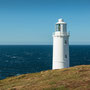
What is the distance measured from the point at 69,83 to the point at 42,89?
289 cm

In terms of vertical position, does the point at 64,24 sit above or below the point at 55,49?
above

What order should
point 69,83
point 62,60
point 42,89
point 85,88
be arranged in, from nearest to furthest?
point 85,88, point 42,89, point 69,83, point 62,60

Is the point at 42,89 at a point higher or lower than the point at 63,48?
lower

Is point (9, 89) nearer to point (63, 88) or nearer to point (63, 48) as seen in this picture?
point (63, 88)

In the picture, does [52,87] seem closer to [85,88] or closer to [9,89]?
[85,88]

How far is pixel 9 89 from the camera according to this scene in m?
15.2

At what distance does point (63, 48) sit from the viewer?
1136 inches

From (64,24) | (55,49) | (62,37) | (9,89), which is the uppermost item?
(64,24)

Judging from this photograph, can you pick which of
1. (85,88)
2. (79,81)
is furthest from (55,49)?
(85,88)

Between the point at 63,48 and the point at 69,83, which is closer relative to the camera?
the point at 69,83

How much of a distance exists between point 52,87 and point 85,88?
307 cm

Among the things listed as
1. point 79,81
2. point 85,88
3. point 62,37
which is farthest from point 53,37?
point 85,88

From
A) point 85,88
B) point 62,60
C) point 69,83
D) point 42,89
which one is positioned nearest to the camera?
point 85,88

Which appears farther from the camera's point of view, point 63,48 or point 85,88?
point 63,48
